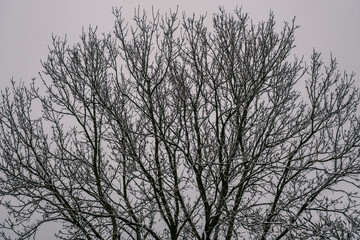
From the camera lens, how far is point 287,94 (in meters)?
7.49

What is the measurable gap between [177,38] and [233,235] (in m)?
4.87

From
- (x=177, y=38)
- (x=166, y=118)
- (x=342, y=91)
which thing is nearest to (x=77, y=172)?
(x=166, y=118)

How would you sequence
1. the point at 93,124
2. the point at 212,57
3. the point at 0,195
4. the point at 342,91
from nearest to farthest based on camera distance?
1. the point at 0,195
2. the point at 212,57
3. the point at 342,91
4. the point at 93,124

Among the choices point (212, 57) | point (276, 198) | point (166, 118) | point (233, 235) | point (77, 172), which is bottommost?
point (233, 235)

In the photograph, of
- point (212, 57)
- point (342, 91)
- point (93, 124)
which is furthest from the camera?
point (93, 124)

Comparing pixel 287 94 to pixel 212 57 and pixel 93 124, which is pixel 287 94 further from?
pixel 93 124

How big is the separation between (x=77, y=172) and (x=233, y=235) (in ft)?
13.5

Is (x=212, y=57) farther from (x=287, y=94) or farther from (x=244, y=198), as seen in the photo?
(x=244, y=198)

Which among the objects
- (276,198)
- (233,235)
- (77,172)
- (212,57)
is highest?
(212,57)

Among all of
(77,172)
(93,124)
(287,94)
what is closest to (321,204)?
(287,94)

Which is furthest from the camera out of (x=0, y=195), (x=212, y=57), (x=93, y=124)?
(x=93, y=124)

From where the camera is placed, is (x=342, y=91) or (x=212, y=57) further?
(x=342, y=91)

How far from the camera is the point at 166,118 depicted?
25.1 feet

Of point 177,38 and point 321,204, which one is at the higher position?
point 177,38
